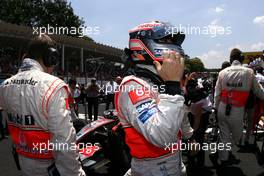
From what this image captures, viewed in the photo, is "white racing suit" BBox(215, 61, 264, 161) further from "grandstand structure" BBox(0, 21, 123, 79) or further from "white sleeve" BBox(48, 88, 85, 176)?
"grandstand structure" BBox(0, 21, 123, 79)

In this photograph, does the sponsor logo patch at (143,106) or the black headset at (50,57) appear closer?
the sponsor logo patch at (143,106)

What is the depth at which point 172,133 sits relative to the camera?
182cm

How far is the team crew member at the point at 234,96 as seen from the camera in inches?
224

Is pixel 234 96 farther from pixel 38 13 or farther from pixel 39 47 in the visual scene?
pixel 38 13

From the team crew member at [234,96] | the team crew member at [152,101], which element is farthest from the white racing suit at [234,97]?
the team crew member at [152,101]

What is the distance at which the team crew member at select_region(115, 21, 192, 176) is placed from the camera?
1840 millimetres

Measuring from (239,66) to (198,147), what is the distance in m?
1.59

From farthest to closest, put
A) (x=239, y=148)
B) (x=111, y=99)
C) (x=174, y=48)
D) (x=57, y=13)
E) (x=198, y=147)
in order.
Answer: (x=57, y=13) → (x=111, y=99) → (x=239, y=148) → (x=198, y=147) → (x=174, y=48)

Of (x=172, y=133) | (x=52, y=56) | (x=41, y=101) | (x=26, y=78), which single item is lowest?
(x=172, y=133)

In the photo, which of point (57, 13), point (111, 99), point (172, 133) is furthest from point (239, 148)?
point (57, 13)

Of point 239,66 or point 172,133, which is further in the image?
point 239,66

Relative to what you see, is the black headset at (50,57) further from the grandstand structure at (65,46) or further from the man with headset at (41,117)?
the grandstand structure at (65,46)

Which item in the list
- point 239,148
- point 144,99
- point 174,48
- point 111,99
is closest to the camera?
point 144,99

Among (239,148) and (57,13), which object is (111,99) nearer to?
(239,148)
